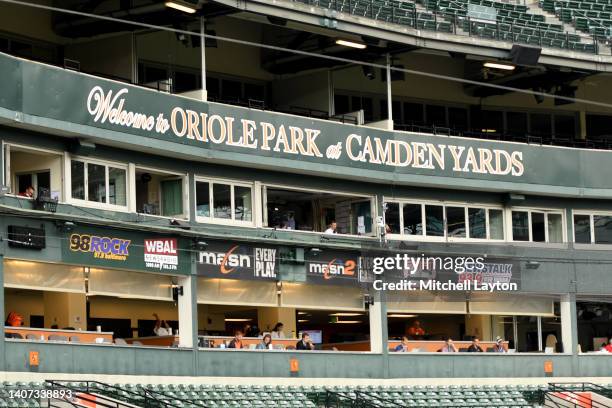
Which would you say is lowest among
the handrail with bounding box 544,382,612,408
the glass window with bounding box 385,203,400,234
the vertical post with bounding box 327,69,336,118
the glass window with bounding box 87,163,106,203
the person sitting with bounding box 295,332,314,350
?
the handrail with bounding box 544,382,612,408

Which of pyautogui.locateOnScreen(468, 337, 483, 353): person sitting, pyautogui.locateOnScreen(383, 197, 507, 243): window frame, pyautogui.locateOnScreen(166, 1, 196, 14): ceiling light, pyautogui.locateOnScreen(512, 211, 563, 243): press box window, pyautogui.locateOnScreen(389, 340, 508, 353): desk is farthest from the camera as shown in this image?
pyautogui.locateOnScreen(512, 211, 563, 243): press box window

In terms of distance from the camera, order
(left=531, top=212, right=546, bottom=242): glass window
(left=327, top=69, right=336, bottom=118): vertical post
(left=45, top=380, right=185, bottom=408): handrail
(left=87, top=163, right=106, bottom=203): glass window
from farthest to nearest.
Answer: (left=531, top=212, right=546, bottom=242): glass window
(left=327, top=69, right=336, bottom=118): vertical post
(left=87, top=163, right=106, bottom=203): glass window
(left=45, top=380, right=185, bottom=408): handrail

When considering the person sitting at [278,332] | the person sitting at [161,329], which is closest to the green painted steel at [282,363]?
the person sitting at [278,332]

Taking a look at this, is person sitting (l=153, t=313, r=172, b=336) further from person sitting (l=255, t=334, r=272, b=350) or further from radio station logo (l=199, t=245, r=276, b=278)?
person sitting (l=255, t=334, r=272, b=350)

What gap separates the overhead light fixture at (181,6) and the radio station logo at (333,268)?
24.4 feet

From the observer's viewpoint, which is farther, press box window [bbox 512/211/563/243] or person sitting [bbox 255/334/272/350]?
press box window [bbox 512/211/563/243]

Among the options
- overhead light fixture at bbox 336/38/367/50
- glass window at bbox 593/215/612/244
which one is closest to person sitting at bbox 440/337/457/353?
glass window at bbox 593/215/612/244

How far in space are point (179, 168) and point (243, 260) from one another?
2.90 meters

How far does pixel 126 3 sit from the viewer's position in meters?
35.9

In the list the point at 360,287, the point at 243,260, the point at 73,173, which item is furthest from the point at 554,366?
the point at 73,173

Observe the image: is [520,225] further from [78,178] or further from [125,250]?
[78,178]

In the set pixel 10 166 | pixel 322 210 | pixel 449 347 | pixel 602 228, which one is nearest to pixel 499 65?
pixel 602 228

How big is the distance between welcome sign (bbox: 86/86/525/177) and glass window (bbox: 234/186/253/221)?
4.11ft

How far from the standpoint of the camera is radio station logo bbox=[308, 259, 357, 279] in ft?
125
